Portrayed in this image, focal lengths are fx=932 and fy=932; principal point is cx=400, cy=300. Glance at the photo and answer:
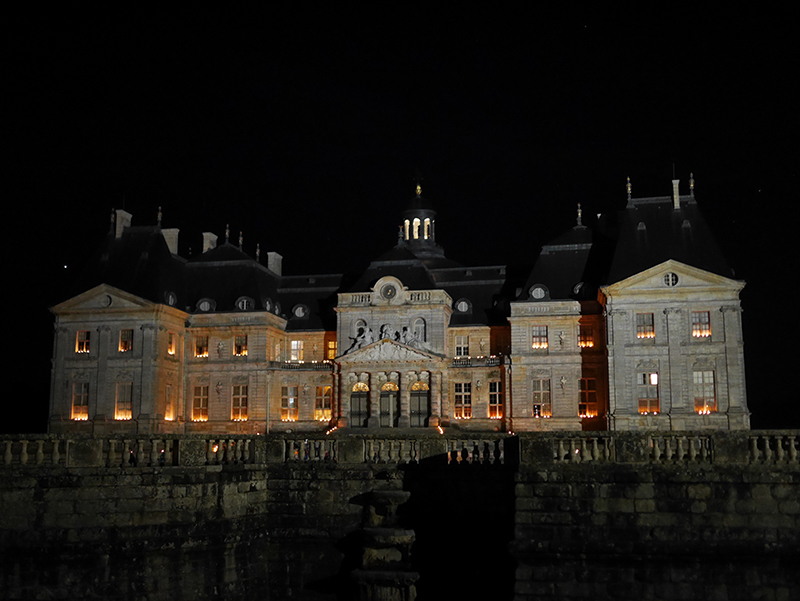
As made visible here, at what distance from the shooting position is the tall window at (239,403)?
57.2m

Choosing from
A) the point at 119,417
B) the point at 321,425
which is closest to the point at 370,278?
the point at 321,425

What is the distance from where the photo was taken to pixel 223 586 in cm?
2064

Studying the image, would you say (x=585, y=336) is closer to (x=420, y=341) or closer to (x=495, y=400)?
(x=495, y=400)

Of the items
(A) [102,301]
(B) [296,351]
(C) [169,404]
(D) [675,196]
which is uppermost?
(D) [675,196]

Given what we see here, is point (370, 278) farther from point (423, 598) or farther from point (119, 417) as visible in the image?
point (423, 598)

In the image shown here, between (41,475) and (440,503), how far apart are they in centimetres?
863

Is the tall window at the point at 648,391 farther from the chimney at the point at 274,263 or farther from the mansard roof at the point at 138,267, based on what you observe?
the mansard roof at the point at 138,267

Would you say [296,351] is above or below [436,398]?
above

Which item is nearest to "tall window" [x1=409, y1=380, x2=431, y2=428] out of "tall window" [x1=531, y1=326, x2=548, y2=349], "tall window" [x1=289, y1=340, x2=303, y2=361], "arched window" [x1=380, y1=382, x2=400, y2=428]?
"arched window" [x1=380, y1=382, x2=400, y2=428]

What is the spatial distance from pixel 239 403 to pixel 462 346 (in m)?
14.2

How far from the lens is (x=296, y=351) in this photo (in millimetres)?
60188

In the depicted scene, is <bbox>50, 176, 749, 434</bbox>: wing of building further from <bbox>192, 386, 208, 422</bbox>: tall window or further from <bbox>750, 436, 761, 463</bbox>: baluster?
<bbox>750, 436, 761, 463</bbox>: baluster

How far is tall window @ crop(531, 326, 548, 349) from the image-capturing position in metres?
54.2

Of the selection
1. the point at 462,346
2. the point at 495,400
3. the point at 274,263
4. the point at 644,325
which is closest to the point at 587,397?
the point at 495,400
